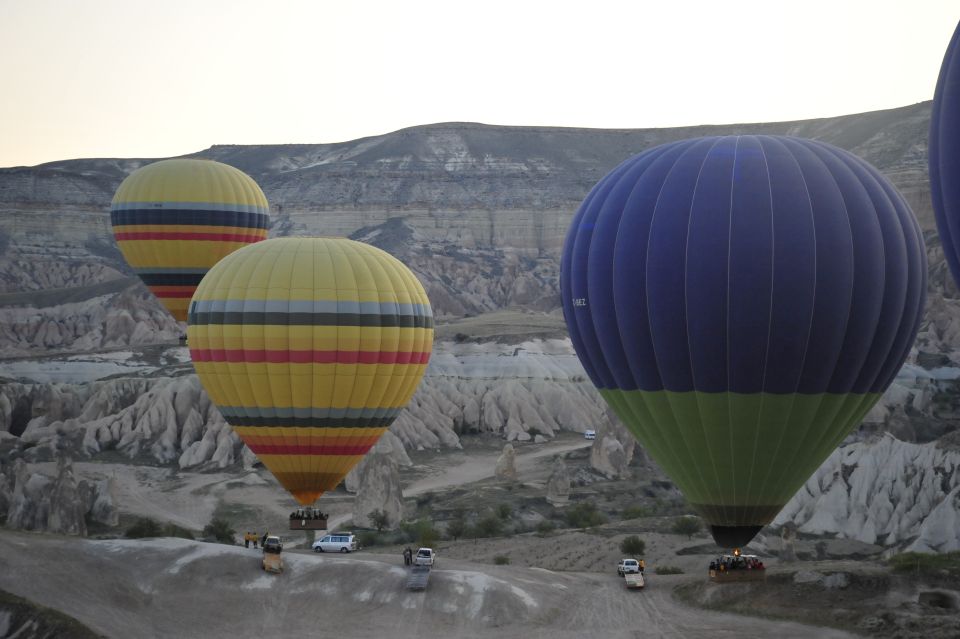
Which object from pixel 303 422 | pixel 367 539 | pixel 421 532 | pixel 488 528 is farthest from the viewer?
pixel 488 528

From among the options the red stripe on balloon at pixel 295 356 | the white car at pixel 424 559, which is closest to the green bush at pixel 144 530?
the red stripe on balloon at pixel 295 356

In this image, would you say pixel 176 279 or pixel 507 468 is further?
pixel 507 468

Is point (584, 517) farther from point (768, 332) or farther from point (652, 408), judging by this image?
point (768, 332)

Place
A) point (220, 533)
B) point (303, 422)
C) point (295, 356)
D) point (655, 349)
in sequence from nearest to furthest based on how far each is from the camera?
1. point (655, 349)
2. point (295, 356)
3. point (303, 422)
4. point (220, 533)

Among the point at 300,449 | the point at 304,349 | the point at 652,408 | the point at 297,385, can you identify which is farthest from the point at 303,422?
the point at 652,408

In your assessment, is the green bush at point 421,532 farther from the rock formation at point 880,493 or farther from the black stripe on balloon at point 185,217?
the black stripe on balloon at point 185,217

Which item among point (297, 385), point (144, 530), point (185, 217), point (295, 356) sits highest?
point (185, 217)

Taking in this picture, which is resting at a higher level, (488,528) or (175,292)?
(175,292)
